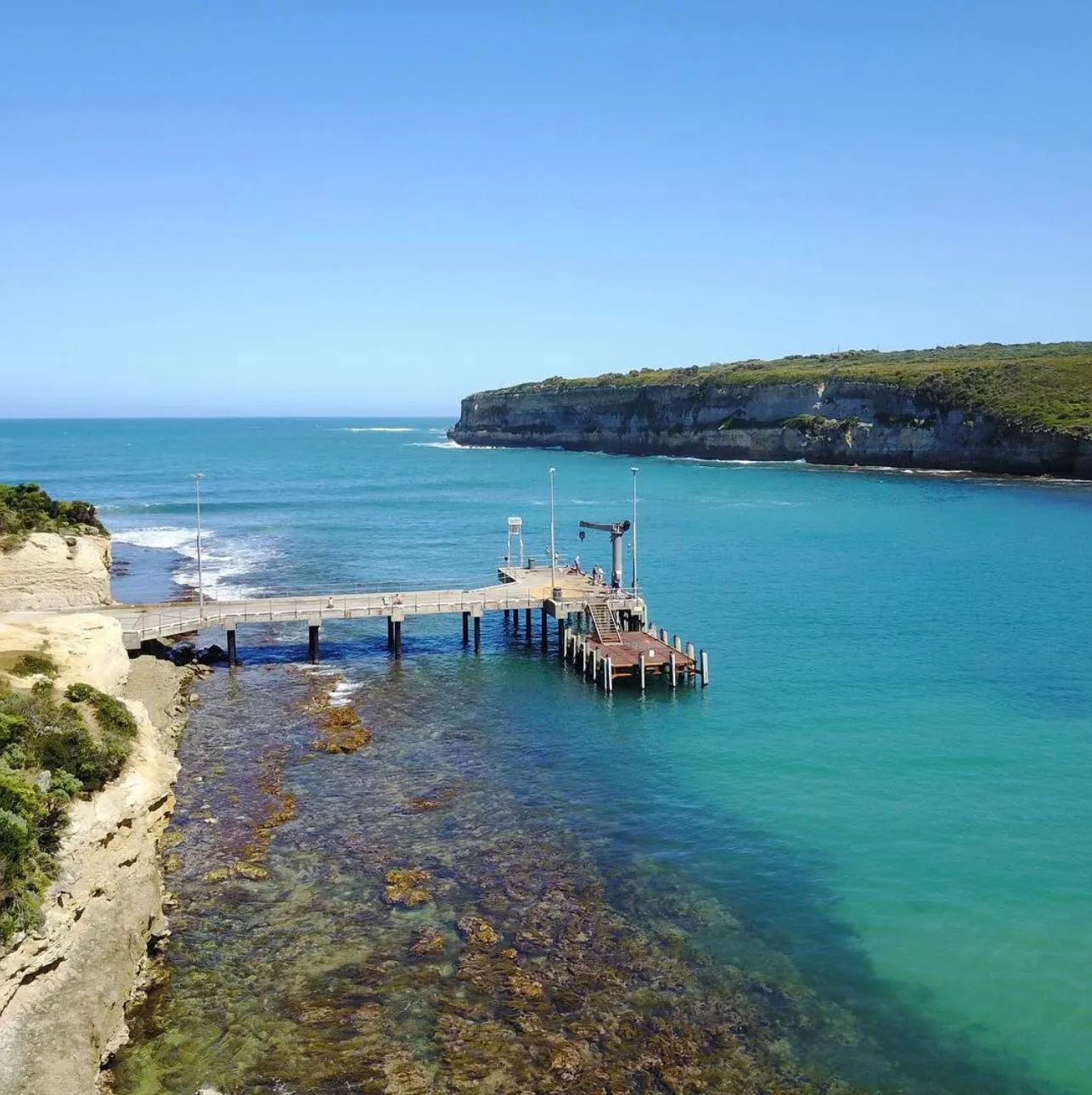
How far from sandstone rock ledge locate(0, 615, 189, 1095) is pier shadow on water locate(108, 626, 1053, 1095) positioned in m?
0.78

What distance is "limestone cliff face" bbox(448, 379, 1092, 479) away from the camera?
12038cm

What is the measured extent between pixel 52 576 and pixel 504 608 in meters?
19.7

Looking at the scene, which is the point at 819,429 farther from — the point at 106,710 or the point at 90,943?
the point at 90,943

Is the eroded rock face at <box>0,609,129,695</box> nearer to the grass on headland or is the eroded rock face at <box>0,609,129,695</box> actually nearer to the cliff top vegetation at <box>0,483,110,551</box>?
the grass on headland

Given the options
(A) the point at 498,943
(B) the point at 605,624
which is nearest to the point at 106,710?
(A) the point at 498,943

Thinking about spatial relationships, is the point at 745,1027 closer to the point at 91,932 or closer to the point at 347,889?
the point at 347,889

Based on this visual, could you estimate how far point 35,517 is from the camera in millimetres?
46438

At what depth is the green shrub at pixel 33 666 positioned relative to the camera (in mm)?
25516

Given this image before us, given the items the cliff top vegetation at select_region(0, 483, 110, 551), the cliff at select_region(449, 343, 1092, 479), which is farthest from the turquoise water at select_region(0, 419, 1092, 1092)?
the cliff at select_region(449, 343, 1092, 479)

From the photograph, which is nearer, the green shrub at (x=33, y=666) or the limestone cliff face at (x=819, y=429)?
the green shrub at (x=33, y=666)

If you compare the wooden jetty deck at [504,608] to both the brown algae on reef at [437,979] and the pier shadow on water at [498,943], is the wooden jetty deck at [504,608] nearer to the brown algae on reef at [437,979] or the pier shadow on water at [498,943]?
the pier shadow on water at [498,943]

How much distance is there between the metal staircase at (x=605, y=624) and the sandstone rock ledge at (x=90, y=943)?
21.4 metres

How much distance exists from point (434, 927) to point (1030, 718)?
72.3ft

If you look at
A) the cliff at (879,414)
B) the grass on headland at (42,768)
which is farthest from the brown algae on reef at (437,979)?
the cliff at (879,414)
